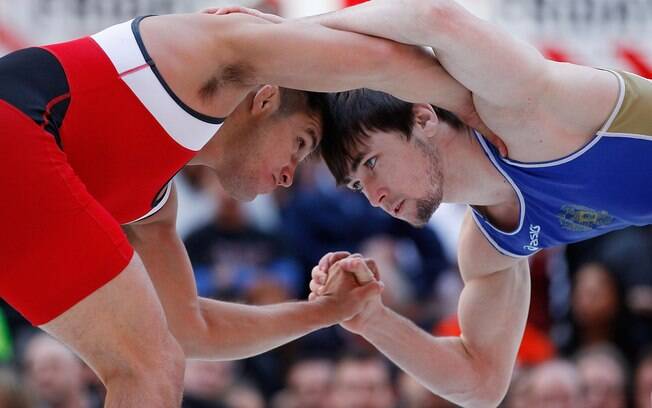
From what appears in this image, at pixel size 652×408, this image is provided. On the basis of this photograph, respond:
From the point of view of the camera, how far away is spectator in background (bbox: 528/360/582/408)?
5602 mm

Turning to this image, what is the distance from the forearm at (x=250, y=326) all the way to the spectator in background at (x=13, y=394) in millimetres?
1273

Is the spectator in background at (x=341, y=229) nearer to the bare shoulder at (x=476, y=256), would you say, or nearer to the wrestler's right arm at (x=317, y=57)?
the bare shoulder at (x=476, y=256)

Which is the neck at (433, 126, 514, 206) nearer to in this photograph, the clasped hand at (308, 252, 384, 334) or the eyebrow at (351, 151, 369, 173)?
the eyebrow at (351, 151, 369, 173)

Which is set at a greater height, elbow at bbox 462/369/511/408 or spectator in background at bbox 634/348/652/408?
elbow at bbox 462/369/511/408

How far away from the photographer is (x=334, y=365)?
18.8 feet

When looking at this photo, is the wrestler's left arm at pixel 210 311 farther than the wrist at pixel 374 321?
No

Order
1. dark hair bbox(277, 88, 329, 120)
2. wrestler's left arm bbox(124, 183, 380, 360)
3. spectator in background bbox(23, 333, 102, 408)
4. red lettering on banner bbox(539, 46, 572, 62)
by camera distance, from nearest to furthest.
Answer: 1. dark hair bbox(277, 88, 329, 120)
2. wrestler's left arm bbox(124, 183, 380, 360)
3. spectator in background bbox(23, 333, 102, 408)
4. red lettering on banner bbox(539, 46, 572, 62)

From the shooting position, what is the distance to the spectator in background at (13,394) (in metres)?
4.98

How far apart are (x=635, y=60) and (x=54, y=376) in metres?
3.19

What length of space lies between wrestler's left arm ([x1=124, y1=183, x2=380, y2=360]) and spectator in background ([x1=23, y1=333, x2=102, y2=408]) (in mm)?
1369

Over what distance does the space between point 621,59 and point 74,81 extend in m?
3.74

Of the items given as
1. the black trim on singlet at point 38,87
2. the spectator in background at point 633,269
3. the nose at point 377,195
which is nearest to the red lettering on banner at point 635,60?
the spectator in background at point 633,269

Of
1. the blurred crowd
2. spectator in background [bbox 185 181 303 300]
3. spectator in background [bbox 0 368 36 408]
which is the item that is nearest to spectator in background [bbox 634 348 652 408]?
the blurred crowd

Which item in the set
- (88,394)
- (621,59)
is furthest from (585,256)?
(88,394)
